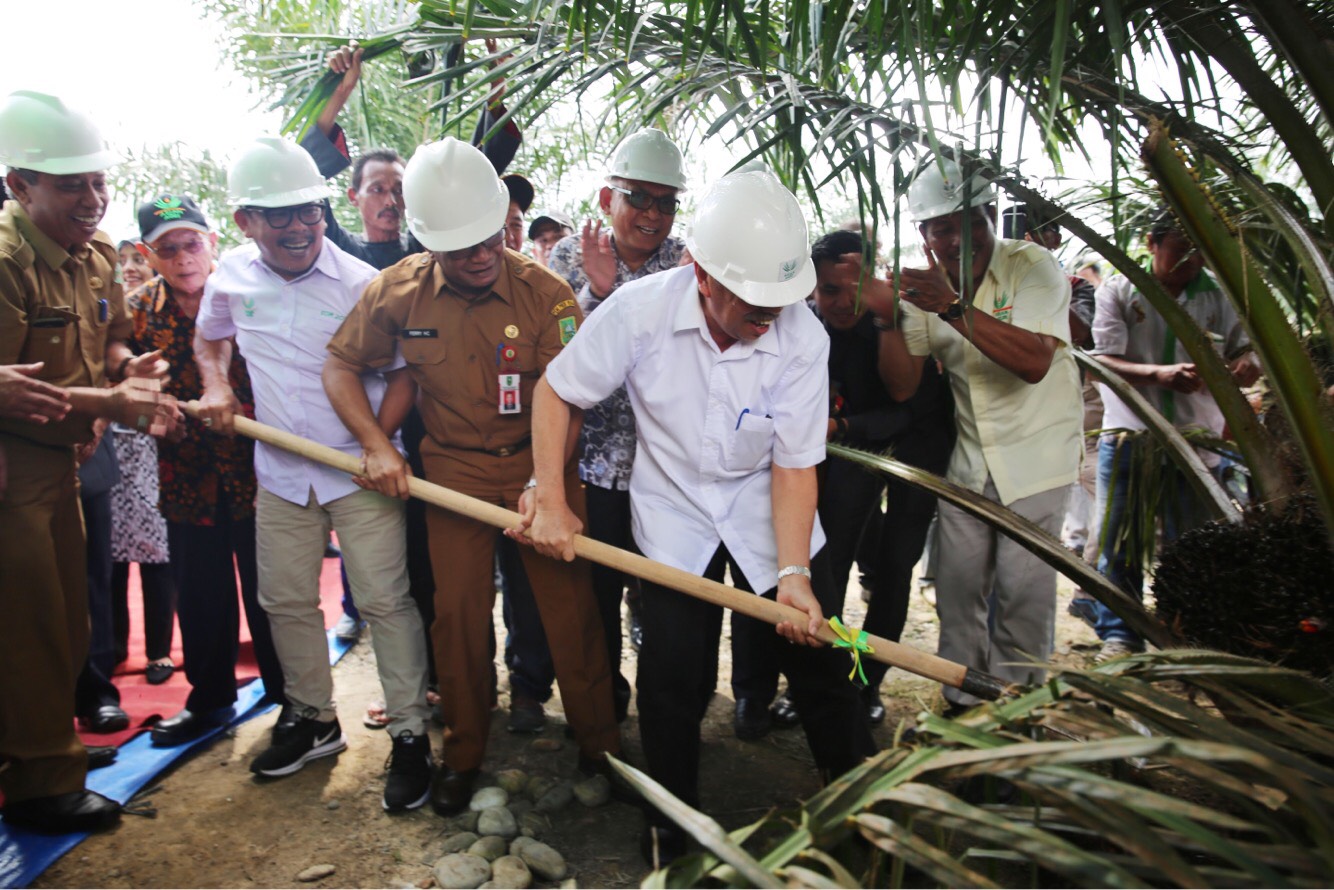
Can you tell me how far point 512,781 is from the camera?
10.2 feet

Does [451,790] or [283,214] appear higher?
[283,214]

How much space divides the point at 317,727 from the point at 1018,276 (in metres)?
2.89

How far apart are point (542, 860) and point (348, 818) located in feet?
2.42

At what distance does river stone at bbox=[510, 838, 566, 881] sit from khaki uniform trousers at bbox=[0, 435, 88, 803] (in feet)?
4.65

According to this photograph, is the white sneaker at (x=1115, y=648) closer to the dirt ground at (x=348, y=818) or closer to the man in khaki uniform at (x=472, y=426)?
the dirt ground at (x=348, y=818)

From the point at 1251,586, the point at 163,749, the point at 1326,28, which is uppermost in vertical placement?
the point at 1326,28

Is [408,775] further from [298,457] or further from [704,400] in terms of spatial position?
[704,400]

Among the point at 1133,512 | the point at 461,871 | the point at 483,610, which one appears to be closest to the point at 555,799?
the point at 461,871

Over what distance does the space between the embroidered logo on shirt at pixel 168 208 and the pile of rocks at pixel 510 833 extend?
7.92ft

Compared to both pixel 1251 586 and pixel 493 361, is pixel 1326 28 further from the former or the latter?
pixel 493 361

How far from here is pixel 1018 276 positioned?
2.89 m

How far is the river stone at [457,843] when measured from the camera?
9.02 ft

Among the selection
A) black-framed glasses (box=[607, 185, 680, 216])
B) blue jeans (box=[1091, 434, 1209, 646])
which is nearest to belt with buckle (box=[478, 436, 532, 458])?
black-framed glasses (box=[607, 185, 680, 216])

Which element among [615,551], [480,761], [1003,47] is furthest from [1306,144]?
[480,761]
